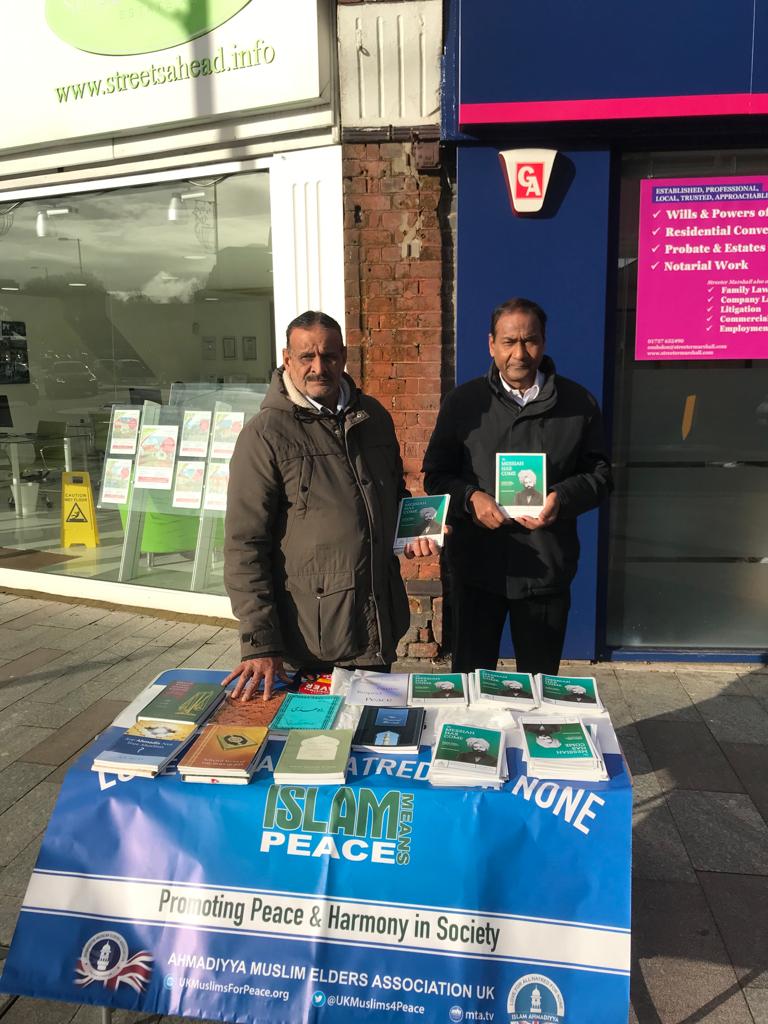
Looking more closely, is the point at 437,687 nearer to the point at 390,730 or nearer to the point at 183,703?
the point at 390,730

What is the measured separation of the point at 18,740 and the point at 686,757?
3.37m

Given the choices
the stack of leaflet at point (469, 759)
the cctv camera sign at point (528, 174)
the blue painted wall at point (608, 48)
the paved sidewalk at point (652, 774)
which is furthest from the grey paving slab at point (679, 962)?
the blue painted wall at point (608, 48)

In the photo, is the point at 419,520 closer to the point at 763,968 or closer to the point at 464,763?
the point at 464,763

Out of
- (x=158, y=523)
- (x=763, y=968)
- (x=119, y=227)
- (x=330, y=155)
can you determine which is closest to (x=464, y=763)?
(x=763, y=968)

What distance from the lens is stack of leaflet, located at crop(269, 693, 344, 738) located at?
2041mm

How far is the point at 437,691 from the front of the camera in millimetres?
2193

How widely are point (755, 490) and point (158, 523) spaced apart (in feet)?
14.5

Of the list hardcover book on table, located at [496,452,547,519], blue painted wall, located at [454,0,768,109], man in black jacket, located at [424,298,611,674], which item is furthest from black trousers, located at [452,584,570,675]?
blue painted wall, located at [454,0,768,109]

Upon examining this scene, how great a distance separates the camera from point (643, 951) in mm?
2559

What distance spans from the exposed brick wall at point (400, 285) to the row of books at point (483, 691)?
100 inches

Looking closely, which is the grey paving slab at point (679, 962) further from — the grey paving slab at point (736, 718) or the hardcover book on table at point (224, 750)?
the hardcover book on table at point (224, 750)

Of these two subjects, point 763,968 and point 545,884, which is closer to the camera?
point 545,884

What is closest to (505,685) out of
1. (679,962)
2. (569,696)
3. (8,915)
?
(569,696)

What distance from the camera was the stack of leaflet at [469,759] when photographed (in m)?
1.80
